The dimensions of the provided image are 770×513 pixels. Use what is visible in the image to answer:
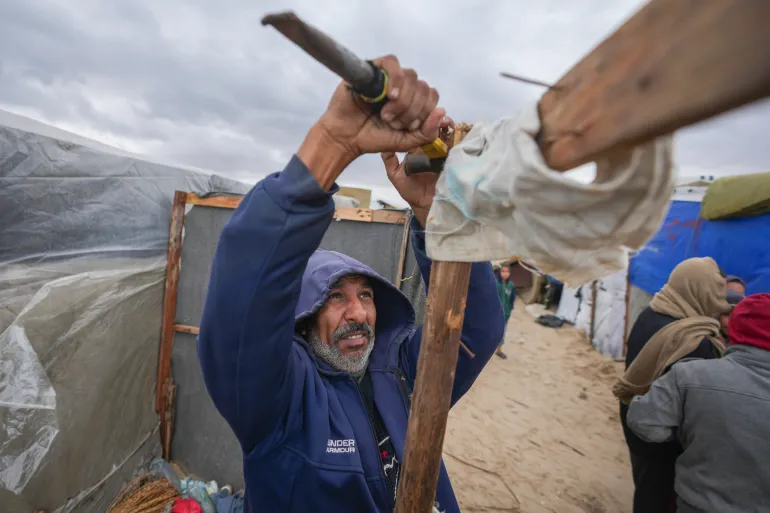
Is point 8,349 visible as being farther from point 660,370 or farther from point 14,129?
point 660,370

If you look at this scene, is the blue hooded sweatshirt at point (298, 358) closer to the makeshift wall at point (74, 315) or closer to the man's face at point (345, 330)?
the man's face at point (345, 330)

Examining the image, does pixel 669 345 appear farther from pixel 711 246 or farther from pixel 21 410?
pixel 21 410

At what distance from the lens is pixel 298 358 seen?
1.47m

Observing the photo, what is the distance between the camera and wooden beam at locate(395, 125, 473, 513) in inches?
37.7

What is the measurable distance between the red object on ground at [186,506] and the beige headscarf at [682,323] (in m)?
3.96

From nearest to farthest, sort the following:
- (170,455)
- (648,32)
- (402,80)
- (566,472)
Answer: (648,32) < (402,80) < (170,455) < (566,472)

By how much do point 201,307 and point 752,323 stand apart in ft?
15.0

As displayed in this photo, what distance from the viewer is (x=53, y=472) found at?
262 centimetres

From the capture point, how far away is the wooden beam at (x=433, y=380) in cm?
96

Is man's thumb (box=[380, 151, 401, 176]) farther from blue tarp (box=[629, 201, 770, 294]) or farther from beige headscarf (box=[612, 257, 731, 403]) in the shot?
beige headscarf (box=[612, 257, 731, 403])

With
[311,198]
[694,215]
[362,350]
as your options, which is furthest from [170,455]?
[694,215]

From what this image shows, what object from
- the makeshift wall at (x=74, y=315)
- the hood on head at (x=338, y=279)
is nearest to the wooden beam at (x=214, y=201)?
the makeshift wall at (x=74, y=315)

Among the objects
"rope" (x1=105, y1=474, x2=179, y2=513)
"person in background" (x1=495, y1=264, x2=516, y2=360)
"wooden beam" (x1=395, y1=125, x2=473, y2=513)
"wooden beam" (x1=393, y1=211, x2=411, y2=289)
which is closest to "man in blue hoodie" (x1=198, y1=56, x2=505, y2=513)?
"wooden beam" (x1=395, y1=125, x2=473, y2=513)

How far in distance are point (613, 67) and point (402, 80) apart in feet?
1.57
